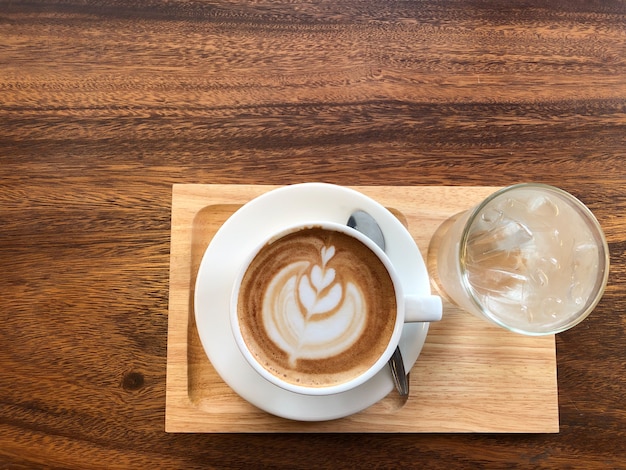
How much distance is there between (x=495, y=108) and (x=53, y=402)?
3.23 ft

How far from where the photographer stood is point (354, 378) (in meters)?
0.83

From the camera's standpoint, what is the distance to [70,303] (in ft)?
3.28

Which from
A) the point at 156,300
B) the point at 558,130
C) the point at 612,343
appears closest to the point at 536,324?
the point at 612,343

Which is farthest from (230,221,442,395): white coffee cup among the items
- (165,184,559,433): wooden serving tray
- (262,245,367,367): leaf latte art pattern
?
(165,184,559,433): wooden serving tray

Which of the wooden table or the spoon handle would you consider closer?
the spoon handle

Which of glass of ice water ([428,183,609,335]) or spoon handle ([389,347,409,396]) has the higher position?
glass of ice water ([428,183,609,335])

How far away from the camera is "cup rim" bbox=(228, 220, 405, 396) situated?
0.80 meters

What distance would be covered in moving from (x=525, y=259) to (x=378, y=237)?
26 centimetres

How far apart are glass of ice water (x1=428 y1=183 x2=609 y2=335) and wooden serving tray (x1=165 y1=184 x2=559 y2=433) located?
2.1 inches

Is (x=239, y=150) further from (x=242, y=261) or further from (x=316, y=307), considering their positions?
(x=316, y=307)

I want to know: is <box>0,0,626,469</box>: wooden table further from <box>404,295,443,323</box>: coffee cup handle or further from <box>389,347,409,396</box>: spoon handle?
<box>404,295,443,323</box>: coffee cup handle

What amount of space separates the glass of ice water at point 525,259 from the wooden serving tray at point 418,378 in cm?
5

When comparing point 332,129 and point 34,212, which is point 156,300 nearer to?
point 34,212

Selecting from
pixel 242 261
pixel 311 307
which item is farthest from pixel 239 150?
pixel 311 307
